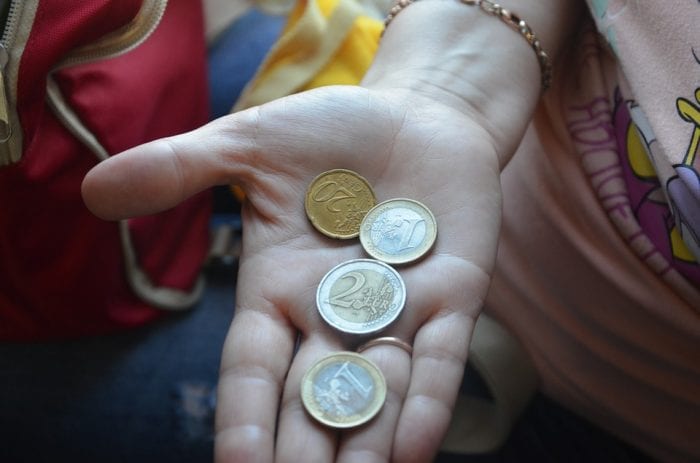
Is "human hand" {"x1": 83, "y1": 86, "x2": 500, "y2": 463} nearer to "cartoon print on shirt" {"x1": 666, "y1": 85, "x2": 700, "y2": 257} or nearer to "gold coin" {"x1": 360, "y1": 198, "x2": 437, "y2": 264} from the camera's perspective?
"gold coin" {"x1": 360, "y1": 198, "x2": 437, "y2": 264}

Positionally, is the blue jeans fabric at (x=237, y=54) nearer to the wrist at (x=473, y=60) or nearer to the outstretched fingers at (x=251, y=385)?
the wrist at (x=473, y=60)

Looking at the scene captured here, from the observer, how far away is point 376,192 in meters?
0.88

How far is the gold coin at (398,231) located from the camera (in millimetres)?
825

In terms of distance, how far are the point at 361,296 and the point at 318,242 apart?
0.28 ft

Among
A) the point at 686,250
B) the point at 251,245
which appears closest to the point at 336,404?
the point at 251,245

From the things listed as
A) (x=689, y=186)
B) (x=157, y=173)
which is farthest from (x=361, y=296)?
(x=689, y=186)

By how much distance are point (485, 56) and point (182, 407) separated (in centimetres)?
62

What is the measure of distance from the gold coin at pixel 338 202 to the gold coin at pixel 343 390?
0.57ft

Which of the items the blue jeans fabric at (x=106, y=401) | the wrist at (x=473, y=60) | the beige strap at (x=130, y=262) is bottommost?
the blue jeans fabric at (x=106, y=401)

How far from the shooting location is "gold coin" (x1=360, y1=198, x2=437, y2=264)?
82 cm

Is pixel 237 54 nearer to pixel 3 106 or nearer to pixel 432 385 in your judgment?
pixel 3 106

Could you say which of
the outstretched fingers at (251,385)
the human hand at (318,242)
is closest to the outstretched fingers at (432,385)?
the human hand at (318,242)

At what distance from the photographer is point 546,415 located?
38.6 inches

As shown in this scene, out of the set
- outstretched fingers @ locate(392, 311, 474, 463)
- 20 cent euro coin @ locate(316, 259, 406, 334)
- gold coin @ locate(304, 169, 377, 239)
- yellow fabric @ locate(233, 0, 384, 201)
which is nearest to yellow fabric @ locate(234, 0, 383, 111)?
yellow fabric @ locate(233, 0, 384, 201)
